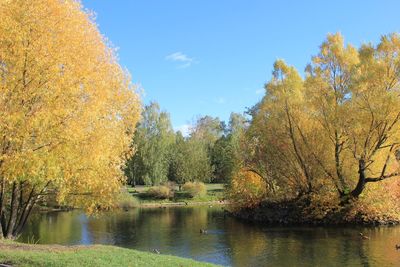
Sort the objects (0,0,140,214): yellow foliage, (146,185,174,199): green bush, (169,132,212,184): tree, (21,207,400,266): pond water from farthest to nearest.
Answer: (169,132,212,184): tree, (146,185,174,199): green bush, (21,207,400,266): pond water, (0,0,140,214): yellow foliage

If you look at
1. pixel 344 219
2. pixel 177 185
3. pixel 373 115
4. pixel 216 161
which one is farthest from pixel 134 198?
pixel 373 115

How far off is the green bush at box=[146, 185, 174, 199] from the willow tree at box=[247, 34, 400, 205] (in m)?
30.0

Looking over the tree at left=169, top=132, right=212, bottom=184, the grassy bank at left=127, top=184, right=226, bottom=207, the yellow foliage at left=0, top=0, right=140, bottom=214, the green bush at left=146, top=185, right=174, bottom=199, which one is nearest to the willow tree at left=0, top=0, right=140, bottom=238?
the yellow foliage at left=0, top=0, right=140, bottom=214

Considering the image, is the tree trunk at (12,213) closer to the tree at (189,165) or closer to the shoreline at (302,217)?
the shoreline at (302,217)

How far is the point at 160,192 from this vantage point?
7344 centimetres

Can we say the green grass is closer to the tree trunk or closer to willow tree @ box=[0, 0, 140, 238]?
the tree trunk

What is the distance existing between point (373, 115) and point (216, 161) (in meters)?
63.4

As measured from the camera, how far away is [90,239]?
112 feet

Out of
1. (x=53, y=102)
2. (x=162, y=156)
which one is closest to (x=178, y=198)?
(x=162, y=156)

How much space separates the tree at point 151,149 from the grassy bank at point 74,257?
61671mm

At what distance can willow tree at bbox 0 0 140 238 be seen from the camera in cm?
1698

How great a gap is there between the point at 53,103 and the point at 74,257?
21.8 feet

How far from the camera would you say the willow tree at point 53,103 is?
669 inches

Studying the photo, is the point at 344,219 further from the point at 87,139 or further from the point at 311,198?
the point at 87,139
